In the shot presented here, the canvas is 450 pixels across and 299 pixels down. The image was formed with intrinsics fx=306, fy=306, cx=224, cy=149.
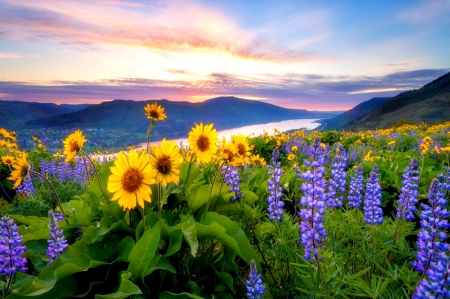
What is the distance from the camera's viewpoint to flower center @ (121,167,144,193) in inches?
84.4

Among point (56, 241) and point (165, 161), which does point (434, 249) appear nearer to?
point (165, 161)

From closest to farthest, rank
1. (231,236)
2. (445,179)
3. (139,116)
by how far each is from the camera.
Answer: (231,236) → (445,179) → (139,116)

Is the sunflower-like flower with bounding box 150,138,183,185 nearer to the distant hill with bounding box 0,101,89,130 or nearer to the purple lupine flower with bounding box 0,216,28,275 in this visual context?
the purple lupine flower with bounding box 0,216,28,275

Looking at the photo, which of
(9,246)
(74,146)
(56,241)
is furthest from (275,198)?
(74,146)

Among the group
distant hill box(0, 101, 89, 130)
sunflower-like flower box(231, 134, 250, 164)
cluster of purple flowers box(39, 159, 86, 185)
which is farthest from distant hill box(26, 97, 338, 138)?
sunflower-like flower box(231, 134, 250, 164)

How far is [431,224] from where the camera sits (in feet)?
5.36

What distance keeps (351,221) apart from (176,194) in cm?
169

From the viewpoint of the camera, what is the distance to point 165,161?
7.39ft

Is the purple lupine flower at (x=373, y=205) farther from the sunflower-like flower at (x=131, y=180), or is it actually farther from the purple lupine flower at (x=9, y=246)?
the purple lupine flower at (x=9, y=246)

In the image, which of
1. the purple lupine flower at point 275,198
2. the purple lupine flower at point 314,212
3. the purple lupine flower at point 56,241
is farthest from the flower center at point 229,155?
the purple lupine flower at point 56,241

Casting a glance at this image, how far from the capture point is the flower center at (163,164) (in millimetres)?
2244

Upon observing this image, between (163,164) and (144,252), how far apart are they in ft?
2.10

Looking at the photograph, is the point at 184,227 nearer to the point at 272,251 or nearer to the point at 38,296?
the point at 272,251

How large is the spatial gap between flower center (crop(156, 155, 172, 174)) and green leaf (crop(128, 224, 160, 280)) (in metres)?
0.40
